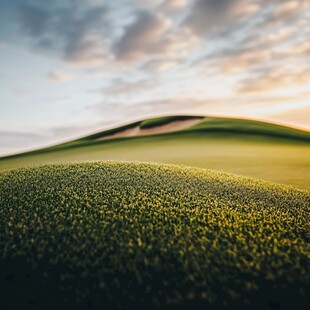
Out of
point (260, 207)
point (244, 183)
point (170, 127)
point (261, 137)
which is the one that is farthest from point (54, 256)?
point (170, 127)

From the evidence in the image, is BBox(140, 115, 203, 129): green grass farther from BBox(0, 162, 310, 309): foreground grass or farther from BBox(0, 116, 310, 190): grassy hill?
BBox(0, 162, 310, 309): foreground grass

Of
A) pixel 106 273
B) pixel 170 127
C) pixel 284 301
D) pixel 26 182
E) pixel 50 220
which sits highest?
pixel 170 127

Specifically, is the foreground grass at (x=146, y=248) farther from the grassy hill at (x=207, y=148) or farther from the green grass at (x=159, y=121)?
the green grass at (x=159, y=121)

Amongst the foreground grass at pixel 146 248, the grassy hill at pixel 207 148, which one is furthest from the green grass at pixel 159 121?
the foreground grass at pixel 146 248

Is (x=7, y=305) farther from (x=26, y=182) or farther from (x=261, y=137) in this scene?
(x=261, y=137)

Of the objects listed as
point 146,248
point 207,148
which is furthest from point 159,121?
point 146,248

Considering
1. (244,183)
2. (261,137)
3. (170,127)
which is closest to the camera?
(244,183)

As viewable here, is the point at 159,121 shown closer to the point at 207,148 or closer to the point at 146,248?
the point at 207,148
